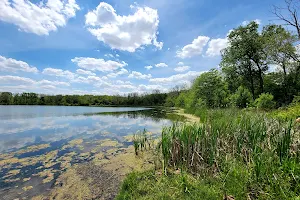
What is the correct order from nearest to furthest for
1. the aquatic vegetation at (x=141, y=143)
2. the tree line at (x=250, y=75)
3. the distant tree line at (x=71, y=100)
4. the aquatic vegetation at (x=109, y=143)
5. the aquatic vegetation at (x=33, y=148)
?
the aquatic vegetation at (x=141, y=143)
the aquatic vegetation at (x=33, y=148)
the aquatic vegetation at (x=109, y=143)
the tree line at (x=250, y=75)
the distant tree line at (x=71, y=100)

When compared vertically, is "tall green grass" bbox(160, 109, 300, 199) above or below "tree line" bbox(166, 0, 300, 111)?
below

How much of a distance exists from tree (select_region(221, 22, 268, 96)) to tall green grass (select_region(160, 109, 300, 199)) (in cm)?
2136

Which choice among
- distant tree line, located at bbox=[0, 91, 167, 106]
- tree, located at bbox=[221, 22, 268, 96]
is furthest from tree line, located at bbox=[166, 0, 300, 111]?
distant tree line, located at bbox=[0, 91, 167, 106]

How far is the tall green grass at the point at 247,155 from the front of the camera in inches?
118

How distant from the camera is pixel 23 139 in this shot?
30.9ft

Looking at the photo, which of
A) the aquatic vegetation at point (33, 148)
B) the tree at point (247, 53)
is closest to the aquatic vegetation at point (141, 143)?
the aquatic vegetation at point (33, 148)

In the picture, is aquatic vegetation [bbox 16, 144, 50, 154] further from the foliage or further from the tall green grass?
the tall green grass

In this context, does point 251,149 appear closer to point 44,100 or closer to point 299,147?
point 299,147

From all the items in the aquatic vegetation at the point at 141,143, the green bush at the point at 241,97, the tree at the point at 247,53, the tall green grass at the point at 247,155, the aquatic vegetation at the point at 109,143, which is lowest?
the aquatic vegetation at the point at 109,143

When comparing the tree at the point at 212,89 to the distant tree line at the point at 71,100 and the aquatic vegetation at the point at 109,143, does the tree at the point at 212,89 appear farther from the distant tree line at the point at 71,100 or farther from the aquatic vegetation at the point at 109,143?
the distant tree line at the point at 71,100

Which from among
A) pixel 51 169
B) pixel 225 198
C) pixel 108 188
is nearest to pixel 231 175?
pixel 225 198

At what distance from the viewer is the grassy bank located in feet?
9.95

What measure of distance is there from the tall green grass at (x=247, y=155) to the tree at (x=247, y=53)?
70.1 feet

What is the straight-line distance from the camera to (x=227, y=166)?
3.79m
